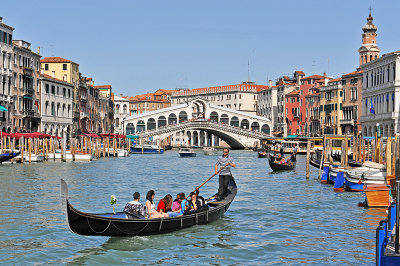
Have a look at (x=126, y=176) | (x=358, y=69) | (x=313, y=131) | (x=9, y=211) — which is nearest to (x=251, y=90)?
(x=313, y=131)

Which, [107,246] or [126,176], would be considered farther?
[126,176]

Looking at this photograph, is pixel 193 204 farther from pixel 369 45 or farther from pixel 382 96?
pixel 369 45

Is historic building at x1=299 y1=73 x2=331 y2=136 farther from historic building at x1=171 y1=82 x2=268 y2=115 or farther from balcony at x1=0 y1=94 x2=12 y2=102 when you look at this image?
balcony at x1=0 y1=94 x2=12 y2=102

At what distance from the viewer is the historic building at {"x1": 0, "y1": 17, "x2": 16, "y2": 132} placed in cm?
3662

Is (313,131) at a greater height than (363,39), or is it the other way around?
(363,39)

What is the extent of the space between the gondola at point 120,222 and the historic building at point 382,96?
95.2ft

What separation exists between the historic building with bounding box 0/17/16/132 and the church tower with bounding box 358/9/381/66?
28.3 m

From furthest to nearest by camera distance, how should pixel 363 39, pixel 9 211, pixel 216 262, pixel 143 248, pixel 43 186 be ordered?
pixel 363 39, pixel 43 186, pixel 9 211, pixel 143 248, pixel 216 262

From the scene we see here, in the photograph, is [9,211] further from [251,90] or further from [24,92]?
[251,90]

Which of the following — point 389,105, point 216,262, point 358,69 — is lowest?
point 216,262

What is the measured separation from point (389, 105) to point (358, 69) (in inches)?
522

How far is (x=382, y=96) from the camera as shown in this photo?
1683 inches

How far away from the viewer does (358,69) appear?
2124 inches

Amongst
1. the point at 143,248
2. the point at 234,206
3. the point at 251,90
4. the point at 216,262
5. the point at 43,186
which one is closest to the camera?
the point at 216,262
